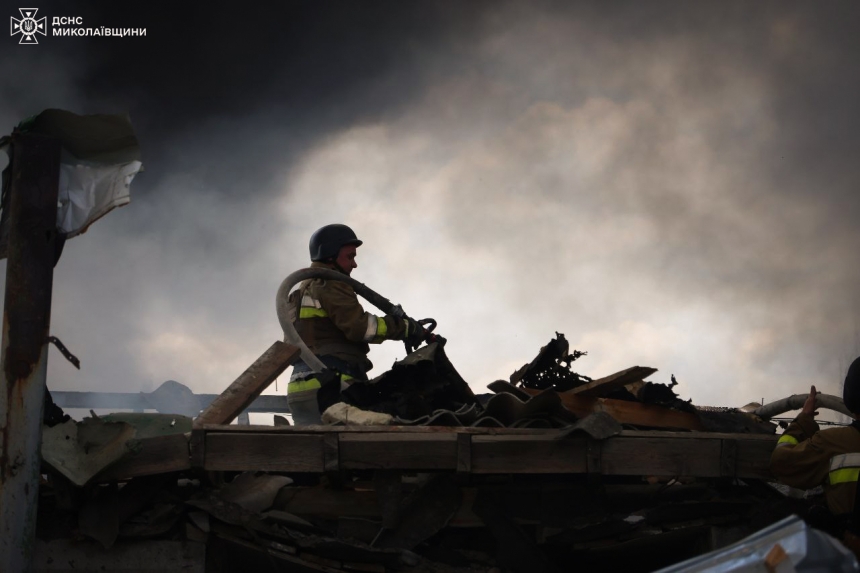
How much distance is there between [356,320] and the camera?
7500mm

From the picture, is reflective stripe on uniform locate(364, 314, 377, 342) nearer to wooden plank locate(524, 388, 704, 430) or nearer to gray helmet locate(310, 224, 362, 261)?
gray helmet locate(310, 224, 362, 261)

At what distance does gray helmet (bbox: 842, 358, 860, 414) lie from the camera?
205 inches

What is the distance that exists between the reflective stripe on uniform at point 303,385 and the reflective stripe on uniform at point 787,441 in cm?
349

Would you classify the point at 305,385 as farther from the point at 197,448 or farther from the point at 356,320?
the point at 197,448

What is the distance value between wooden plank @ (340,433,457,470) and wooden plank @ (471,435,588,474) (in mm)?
169

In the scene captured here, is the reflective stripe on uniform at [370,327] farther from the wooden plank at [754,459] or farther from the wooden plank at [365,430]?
the wooden plank at [754,459]

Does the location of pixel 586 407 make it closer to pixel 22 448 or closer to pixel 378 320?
pixel 378 320

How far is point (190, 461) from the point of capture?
5.69 m

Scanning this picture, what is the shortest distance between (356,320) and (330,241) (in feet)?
3.28

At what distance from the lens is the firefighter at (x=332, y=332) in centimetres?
738

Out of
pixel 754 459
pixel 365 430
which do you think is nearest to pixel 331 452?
pixel 365 430

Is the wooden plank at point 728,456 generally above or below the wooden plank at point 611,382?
below

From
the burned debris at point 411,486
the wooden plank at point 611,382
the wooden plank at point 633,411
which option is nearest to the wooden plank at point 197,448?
Answer: the burned debris at point 411,486

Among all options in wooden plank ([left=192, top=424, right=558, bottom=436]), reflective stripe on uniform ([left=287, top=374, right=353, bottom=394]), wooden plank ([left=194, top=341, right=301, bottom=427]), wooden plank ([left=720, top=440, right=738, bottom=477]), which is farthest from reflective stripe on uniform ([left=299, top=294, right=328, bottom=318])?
wooden plank ([left=720, top=440, right=738, bottom=477])
